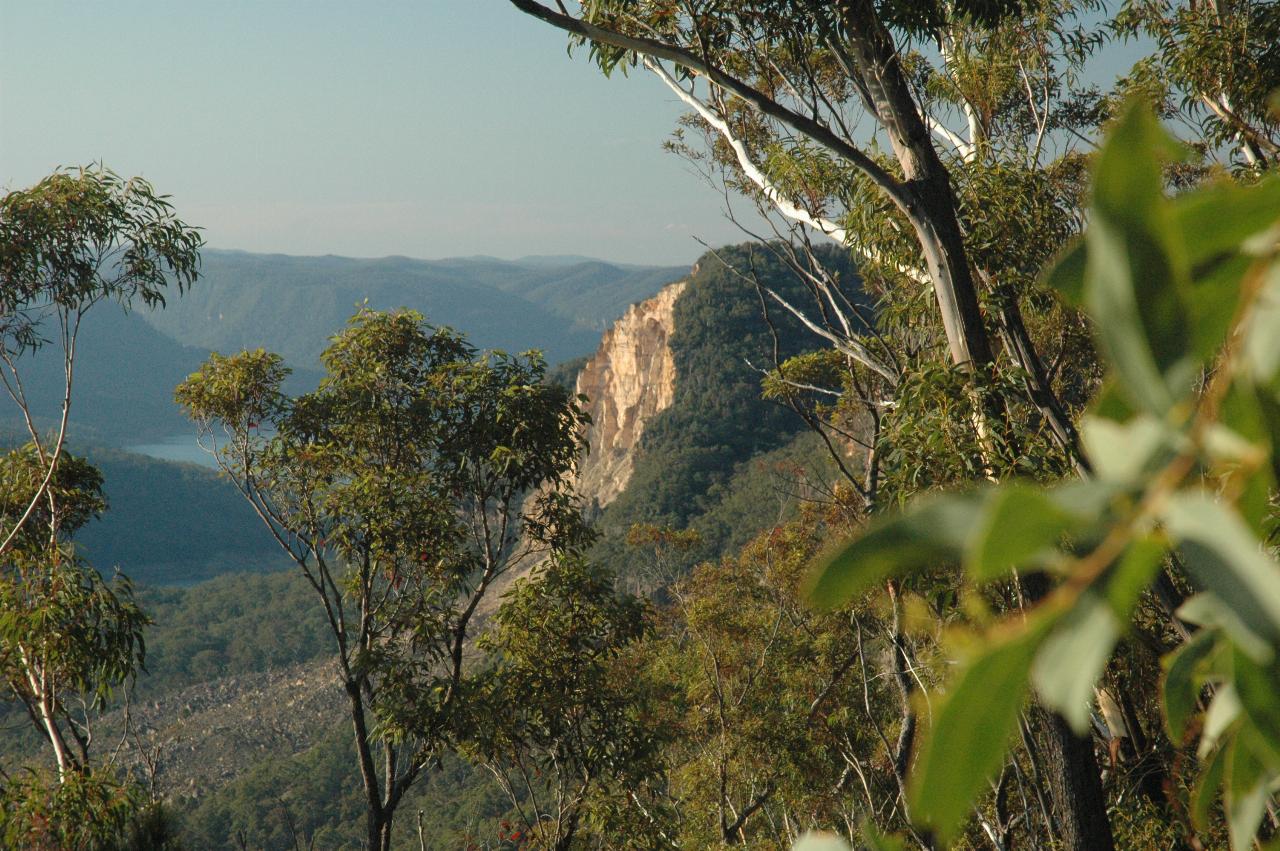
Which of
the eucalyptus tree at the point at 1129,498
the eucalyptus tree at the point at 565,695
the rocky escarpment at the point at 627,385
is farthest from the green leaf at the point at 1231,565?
the rocky escarpment at the point at 627,385

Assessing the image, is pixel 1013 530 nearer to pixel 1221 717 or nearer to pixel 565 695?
pixel 1221 717

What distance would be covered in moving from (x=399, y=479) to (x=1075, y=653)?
5.92 m

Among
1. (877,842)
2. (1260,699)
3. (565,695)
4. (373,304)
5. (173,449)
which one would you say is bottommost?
(173,449)

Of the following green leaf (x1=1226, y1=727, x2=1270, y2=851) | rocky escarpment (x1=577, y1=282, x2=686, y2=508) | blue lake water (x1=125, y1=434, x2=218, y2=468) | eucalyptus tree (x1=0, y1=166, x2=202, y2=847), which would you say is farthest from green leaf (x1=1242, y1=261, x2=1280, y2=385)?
blue lake water (x1=125, y1=434, x2=218, y2=468)

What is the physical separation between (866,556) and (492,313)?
535 ft

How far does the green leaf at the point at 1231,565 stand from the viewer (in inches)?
10.4

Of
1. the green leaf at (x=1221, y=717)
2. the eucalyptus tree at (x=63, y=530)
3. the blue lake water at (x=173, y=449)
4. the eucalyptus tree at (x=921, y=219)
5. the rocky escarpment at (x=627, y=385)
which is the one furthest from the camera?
the blue lake water at (x=173, y=449)

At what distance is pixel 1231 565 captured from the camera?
268mm

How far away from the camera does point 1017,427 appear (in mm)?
3217

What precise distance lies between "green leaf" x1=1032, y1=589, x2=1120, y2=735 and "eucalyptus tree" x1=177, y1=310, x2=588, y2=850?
18.7 feet

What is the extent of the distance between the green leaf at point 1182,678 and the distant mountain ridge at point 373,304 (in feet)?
458

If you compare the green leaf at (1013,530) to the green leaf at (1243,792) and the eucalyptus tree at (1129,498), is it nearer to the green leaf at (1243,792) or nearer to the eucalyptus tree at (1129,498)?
the eucalyptus tree at (1129,498)

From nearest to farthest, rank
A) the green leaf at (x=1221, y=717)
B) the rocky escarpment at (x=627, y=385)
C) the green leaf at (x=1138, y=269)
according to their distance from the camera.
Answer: the green leaf at (x=1138, y=269) → the green leaf at (x=1221, y=717) → the rocky escarpment at (x=627, y=385)

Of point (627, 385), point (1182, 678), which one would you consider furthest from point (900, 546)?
point (627, 385)
